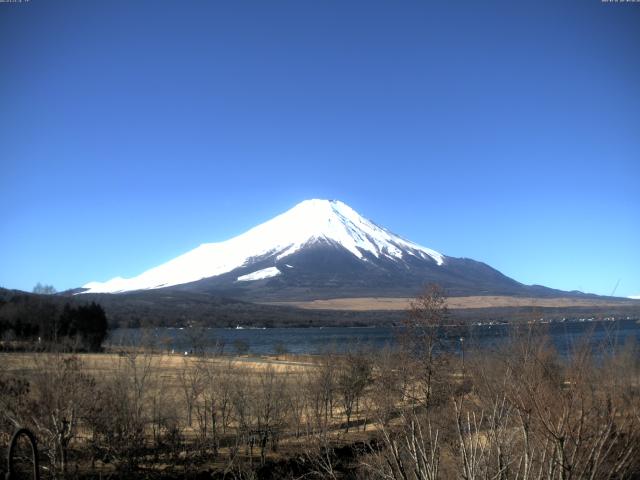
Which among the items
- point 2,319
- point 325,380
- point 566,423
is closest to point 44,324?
point 2,319

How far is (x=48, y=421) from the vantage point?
1480cm

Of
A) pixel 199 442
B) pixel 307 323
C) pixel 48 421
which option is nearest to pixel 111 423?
pixel 48 421

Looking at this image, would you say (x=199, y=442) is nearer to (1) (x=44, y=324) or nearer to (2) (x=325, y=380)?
(2) (x=325, y=380)

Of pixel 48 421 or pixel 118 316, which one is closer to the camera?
pixel 48 421

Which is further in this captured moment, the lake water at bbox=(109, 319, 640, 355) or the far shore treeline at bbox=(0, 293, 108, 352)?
the far shore treeline at bbox=(0, 293, 108, 352)

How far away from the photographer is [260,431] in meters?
21.7

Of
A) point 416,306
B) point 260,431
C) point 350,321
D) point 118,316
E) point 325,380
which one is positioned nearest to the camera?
point 260,431

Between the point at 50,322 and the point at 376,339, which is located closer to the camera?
the point at 50,322

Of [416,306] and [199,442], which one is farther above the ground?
[416,306]

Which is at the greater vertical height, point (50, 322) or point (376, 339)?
point (50, 322)

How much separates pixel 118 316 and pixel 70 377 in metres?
144

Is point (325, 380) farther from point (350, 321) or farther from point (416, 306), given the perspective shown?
point (350, 321)

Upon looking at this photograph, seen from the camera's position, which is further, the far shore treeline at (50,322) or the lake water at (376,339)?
the far shore treeline at (50,322)

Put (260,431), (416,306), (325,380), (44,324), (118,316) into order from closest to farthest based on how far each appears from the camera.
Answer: (260,431) < (416,306) < (325,380) < (44,324) < (118,316)
